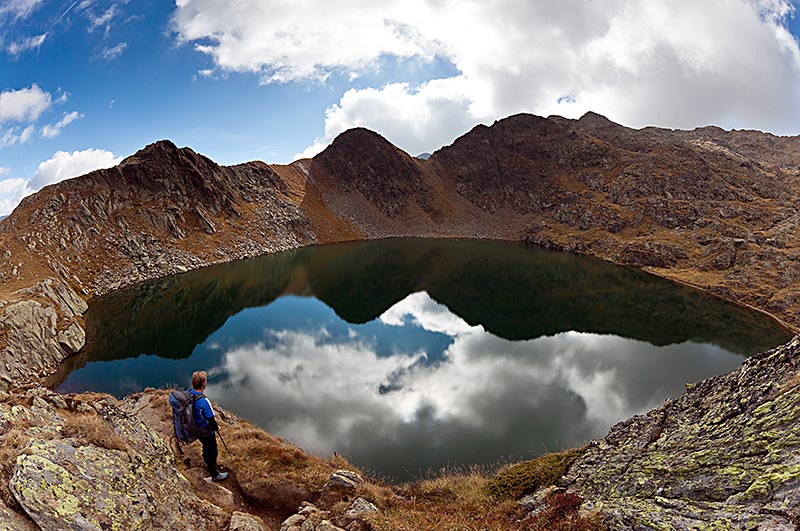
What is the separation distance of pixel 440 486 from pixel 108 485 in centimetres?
1231

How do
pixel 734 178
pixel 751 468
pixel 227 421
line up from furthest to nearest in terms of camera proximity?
pixel 734 178 → pixel 227 421 → pixel 751 468

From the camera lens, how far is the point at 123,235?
81.3 m

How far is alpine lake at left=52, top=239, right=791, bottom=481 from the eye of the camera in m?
27.2

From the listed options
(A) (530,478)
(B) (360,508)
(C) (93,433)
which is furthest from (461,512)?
(C) (93,433)

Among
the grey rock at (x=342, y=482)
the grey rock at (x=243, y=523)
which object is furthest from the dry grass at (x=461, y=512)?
the grey rock at (x=243, y=523)

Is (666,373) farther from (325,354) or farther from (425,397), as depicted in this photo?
(325,354)

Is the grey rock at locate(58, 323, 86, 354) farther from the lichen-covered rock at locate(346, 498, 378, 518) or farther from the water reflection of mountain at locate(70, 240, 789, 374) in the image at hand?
the lichen-covered rock at locate(346, 498, 378, 518)

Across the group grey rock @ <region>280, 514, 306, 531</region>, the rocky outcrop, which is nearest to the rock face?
grey rock @ <region>280, 514, 306, 531</region>

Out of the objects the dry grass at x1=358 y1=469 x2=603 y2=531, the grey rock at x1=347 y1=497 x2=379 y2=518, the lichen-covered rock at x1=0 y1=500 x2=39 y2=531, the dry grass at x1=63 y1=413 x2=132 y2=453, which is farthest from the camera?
the grey rock at x1=347 y1=497 x2=379 y2=518

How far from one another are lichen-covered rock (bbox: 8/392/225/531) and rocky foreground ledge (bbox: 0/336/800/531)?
3 centimetres

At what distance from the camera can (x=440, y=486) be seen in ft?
52.7

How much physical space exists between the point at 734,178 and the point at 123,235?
17024 cm

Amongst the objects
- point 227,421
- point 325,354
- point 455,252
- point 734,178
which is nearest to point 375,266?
point 455,252

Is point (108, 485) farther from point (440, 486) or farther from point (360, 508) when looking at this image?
point (440, 486)
